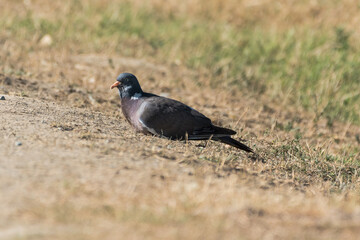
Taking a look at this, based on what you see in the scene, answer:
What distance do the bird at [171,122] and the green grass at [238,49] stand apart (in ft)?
9.25

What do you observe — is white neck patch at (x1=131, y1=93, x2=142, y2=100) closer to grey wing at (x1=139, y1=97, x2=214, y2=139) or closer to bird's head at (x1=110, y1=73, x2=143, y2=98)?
bird's head at (x1=110, y1=73, x2=143, y2=98)

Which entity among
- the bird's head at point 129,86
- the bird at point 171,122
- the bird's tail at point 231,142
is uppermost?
the bird's head at point 129,86

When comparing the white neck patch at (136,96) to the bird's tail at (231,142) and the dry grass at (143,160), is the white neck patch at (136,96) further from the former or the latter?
the bird's tail at (231,142)

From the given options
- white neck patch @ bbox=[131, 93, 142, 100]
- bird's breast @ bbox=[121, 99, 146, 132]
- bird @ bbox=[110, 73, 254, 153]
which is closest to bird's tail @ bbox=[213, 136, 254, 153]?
bird @ bbox=[110, 73, 254, 153]

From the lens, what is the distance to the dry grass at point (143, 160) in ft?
10.3

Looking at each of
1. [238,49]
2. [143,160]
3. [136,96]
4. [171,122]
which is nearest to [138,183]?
[143,160]

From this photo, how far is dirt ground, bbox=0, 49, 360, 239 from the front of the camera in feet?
10.1

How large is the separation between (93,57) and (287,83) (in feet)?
9.63

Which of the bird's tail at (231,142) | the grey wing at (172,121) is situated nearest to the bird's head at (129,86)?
the grey wing at (172,121)

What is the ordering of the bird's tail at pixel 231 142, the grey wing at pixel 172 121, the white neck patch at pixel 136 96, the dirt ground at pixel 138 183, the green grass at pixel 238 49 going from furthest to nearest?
the green grass at pixel 238 49 < the white neck patch at pixel 136 96 < the bird's tail at pixel 231 142 < the grey wing at pixel 172 121 < the dirt ground at pixel 138 183

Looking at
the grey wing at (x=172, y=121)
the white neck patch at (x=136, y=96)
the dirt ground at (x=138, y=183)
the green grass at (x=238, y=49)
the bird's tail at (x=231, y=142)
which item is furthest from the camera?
the green grass at (x=238, y=49)

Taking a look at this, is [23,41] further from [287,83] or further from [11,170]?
[11,170]

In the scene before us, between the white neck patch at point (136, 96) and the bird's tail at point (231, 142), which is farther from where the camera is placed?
the white neck patch at point (136, 96)

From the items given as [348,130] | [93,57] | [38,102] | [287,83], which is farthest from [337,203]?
[93,57]
